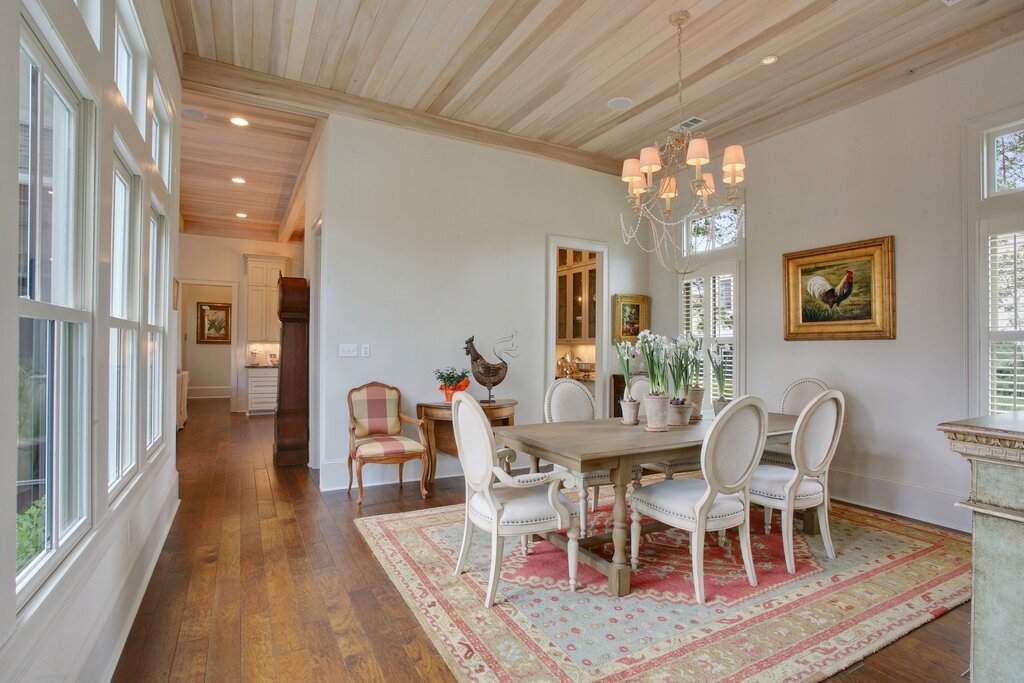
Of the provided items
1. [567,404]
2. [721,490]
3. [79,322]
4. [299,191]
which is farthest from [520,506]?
[299,191]

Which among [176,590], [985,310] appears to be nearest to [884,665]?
[985,310]

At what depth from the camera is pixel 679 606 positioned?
246cm

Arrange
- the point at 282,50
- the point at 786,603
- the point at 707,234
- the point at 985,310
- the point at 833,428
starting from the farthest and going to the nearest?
the point at 707,234, the point at 282,50, the point at 985,310, the point at 833,428, the point at 786,603

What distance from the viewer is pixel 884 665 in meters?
2.04

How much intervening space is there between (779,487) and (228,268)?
9.67m

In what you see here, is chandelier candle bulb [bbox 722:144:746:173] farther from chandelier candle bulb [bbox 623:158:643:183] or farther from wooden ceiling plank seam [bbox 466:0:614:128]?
wooden ceiling plank seam [bbox 466:0:614:128]

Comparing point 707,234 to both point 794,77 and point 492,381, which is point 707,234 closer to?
point 794,77

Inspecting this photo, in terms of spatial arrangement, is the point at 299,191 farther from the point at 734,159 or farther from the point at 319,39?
the point at 734,159

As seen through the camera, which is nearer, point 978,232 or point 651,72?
point 978,232

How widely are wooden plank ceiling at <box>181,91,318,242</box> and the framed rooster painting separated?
4576 mm

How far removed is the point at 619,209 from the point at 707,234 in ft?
3.46

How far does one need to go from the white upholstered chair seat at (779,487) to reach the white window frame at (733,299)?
2.02 meters

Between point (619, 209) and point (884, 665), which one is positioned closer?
point (884, 665)

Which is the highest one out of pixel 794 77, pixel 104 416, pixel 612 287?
pixel 794 77
